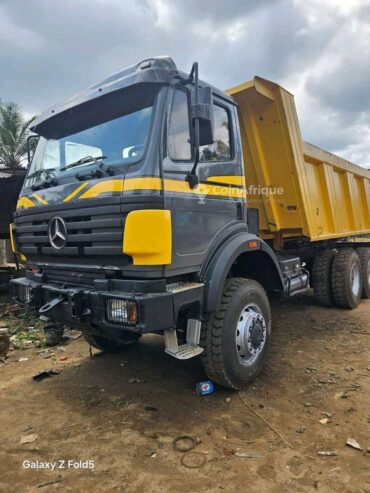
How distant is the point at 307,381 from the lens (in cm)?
365

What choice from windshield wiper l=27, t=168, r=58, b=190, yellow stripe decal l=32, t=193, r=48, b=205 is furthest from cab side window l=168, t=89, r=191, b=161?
yellow stripe decal l=32, t=193, r=48, b=205

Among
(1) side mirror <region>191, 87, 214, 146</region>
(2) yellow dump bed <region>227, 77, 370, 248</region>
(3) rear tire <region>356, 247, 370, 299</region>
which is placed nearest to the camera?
(1) side mirror <region>191, 87, 214, 146</region>

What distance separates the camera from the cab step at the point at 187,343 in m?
2.87

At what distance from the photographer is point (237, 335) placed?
3.39 meters

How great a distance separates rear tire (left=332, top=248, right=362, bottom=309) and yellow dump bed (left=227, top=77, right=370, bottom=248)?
2.34ft

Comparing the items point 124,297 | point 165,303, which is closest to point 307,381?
point 165,303

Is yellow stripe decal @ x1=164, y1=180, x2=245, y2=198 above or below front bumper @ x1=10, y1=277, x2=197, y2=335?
above

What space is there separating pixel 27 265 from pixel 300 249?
3.91 m

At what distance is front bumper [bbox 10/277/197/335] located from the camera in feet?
8.43

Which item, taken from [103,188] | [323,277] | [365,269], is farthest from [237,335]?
[365,269]

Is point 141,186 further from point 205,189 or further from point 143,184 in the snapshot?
point 205,189

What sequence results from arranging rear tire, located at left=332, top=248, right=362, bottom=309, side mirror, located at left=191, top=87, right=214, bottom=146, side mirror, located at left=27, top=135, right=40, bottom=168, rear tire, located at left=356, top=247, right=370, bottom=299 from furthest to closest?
rear tire, located at left=356, top=247, right=370, bottom=299, rear tire, located at left=332, top=248, right=362, bottom=309, side mirror, located at left=27, top=135, right=40, bottom=168, side mirror, located at left=191, top=87, right=214, bottom=146

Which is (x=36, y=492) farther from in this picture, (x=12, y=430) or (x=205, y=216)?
(x=205, y=216)

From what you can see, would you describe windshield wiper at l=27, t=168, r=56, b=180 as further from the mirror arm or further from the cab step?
the cab step
